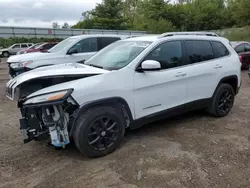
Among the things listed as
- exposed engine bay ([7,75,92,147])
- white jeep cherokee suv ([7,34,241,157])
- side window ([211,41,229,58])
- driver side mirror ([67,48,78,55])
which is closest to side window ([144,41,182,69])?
white jeep cherokee suv ([7,34,241,157])

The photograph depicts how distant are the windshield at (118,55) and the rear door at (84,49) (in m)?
3.38

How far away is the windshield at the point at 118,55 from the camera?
3.83 metres

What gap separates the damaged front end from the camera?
3053 millimetres

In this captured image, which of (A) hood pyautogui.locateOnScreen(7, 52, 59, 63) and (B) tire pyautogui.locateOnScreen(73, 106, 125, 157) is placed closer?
(B) tire pyautogui.locateOnScreen(73, 106, 125, 157)

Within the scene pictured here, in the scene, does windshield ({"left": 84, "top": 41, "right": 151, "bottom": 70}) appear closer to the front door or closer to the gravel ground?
the front door

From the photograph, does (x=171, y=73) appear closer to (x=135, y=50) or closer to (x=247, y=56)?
(x=135, y=50)

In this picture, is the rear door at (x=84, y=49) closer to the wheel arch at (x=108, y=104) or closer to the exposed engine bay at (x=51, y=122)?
the wheel arch at (x=108, y=104)

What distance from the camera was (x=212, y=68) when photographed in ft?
15.3

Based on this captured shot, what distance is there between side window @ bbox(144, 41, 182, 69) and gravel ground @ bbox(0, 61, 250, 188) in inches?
47.8

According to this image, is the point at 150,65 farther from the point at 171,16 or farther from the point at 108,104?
the point at 171,16

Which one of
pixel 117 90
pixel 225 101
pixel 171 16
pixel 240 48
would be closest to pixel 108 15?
pixel 171 16

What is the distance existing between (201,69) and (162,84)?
102 centimetres

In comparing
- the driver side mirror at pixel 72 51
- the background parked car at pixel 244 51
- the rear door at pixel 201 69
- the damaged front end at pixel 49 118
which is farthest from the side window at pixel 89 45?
the background parked car at pixel 244 51

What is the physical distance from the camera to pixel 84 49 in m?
8.05
